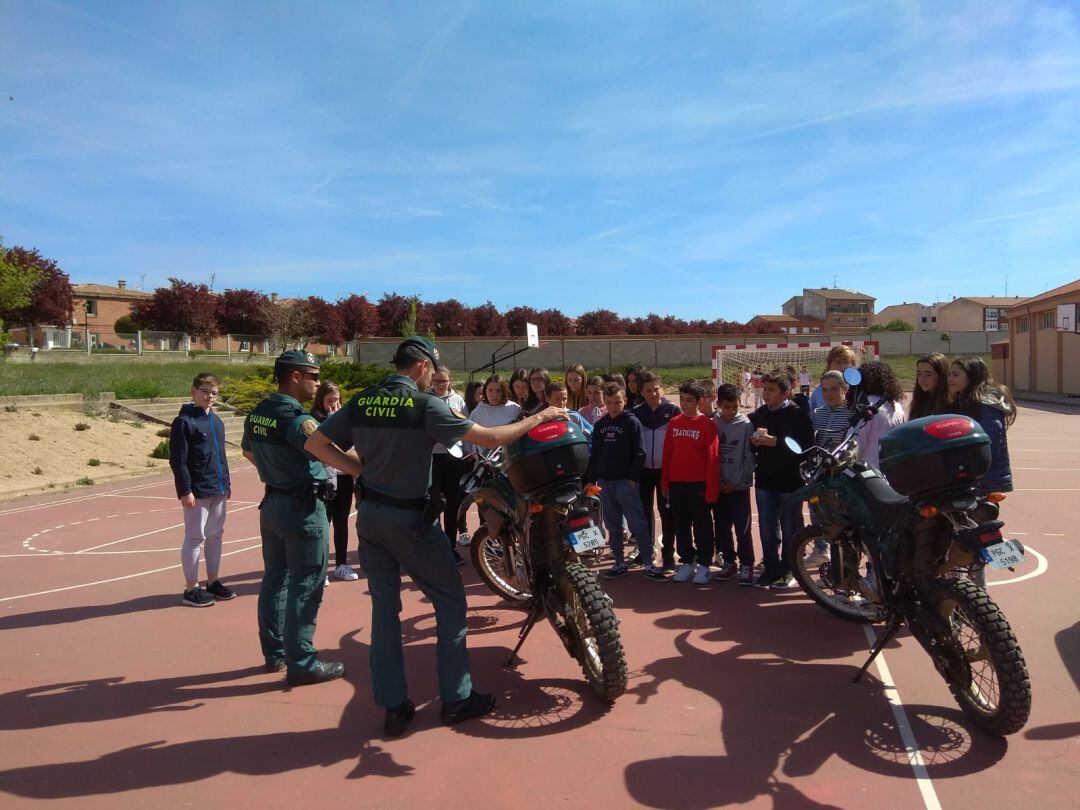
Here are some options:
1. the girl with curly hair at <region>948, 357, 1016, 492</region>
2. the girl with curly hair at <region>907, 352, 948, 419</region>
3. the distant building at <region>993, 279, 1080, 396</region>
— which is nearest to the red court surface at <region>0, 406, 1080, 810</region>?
the girl with curly hair at <region>948, 357, 1016, 492</region>

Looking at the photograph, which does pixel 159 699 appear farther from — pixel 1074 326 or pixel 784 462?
pixel 1074 326

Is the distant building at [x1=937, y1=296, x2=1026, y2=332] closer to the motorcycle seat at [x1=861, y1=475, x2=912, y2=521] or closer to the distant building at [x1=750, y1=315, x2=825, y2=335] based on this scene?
the distant building at [x1=750, y1=315, x2=825, y2=335]

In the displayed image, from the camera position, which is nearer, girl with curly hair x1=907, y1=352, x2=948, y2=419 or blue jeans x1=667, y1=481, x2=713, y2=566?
A: girl with curly hair x1=907, y1=352, x2=948, y2=419

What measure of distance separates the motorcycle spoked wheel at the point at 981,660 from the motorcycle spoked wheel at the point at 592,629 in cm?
155

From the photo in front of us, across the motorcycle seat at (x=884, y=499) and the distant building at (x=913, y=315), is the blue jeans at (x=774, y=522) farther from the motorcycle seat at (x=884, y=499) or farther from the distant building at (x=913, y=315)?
the distant building at (x=913, y=315)

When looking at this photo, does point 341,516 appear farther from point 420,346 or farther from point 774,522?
point 774,522

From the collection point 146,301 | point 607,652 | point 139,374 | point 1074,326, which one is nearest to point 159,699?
point 607,652

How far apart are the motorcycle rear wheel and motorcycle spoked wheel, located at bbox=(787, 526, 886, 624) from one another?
0.83 metres

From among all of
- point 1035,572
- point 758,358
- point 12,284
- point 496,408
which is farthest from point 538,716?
point 12,284

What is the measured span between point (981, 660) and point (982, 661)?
7 centimetres

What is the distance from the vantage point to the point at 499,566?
556 cm

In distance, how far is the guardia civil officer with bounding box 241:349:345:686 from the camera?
13.8 ft

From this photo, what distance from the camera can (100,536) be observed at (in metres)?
8.35

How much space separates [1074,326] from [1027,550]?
3050 cm
